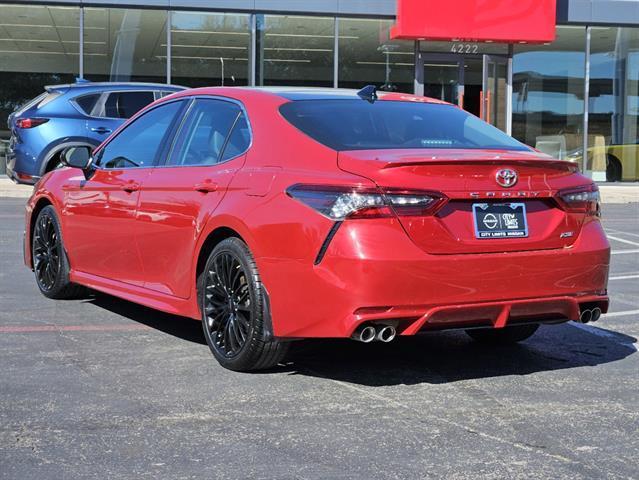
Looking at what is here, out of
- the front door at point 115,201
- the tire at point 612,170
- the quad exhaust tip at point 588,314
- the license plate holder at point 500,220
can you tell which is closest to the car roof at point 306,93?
the front door at point 115,201

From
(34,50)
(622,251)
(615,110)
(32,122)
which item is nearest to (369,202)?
(622,251)

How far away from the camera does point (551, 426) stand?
163 inches

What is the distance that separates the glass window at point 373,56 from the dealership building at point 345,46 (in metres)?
0.02

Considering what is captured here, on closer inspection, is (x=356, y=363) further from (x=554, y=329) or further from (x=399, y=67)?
(x=399, y=67)

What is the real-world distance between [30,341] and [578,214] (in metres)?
3.27

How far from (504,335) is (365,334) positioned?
1727 mm

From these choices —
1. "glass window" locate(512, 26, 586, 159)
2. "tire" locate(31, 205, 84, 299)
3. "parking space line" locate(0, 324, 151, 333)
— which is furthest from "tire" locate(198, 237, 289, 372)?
"glass window" locate(512, 26, 586, 159)

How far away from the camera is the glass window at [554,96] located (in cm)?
2205

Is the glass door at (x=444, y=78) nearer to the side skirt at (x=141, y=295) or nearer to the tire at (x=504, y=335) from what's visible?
the side skirt at (x=141, y=295)

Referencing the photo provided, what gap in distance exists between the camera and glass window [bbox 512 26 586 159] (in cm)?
2205

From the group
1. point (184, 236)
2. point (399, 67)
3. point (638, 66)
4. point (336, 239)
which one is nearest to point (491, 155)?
point (336, 239)

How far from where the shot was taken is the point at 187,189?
538 cm

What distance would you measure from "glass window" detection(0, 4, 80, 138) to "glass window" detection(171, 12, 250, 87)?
2178 millimetres

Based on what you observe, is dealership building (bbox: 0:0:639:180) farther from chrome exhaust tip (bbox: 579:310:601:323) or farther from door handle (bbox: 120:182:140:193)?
chrome exhaust tip (bbox: 579:310:601:323)
